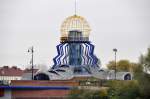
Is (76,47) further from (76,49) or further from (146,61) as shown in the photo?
(146,61)

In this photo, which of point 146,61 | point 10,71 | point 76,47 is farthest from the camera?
point 10,71

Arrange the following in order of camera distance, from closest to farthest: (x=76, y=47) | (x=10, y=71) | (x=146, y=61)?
(x=146, y=61)
(x=76, y=47)
(x=10, y=71)

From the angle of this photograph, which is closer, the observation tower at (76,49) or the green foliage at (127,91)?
the green foliage at (127,91)

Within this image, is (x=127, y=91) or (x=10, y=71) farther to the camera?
(x=10, y=71)

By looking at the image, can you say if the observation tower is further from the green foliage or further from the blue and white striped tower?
the green foliage

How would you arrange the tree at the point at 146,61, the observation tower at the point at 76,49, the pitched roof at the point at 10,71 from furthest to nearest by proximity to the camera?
the pitched roof at the point at 10,71, the observation tower at the point at 76,49, the tree at the point at 146,61

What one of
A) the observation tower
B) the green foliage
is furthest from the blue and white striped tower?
the green foliage

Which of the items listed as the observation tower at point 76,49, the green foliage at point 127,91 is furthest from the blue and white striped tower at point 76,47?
the green foliage at point 127,91

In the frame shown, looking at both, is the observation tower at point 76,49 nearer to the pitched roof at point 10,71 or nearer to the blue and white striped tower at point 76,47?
the blue and white striped tower at point 76,47

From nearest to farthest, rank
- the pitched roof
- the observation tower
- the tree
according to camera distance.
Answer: the tree, the observation tower, the pitched roof

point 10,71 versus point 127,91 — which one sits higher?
point 10,71

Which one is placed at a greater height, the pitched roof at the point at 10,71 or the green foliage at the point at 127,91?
the pitched roof at the point at 10,71

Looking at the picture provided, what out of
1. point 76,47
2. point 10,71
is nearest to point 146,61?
point 76,47

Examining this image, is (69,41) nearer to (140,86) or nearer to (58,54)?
(58,54)
